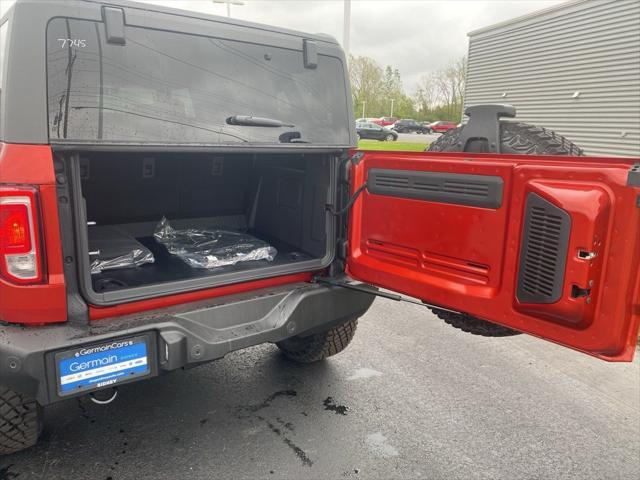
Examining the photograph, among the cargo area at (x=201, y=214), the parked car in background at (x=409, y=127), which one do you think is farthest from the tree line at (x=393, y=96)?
the cargo area at (x=201, y=214)

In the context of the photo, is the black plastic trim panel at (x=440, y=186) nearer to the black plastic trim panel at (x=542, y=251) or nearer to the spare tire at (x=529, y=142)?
the black plastic trim panel at (x=542, y=251)

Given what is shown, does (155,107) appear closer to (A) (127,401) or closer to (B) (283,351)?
(A) (127,401)

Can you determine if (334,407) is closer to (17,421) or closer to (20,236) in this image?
(17,421)

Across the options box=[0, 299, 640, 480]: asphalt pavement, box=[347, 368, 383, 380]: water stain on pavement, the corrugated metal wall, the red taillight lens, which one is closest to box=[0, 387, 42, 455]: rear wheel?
box=[0, 299, 640, 480]: asphalt pavement

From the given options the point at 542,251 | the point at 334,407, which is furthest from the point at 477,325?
the point at 334,407

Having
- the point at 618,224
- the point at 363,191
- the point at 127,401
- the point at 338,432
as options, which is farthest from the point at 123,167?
the point at 618,224

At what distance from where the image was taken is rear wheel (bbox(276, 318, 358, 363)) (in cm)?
348

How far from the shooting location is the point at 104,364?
6.93 feet

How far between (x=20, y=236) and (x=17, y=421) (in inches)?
37.0

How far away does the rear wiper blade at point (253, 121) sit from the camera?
2.50 m

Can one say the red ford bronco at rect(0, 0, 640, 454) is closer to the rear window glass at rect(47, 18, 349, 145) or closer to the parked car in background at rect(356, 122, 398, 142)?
the rear window glass at rect(47, 18, 349, 145)

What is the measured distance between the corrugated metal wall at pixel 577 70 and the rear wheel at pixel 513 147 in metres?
12.6

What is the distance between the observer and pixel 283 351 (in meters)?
3.74

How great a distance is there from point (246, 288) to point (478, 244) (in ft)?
4.09
